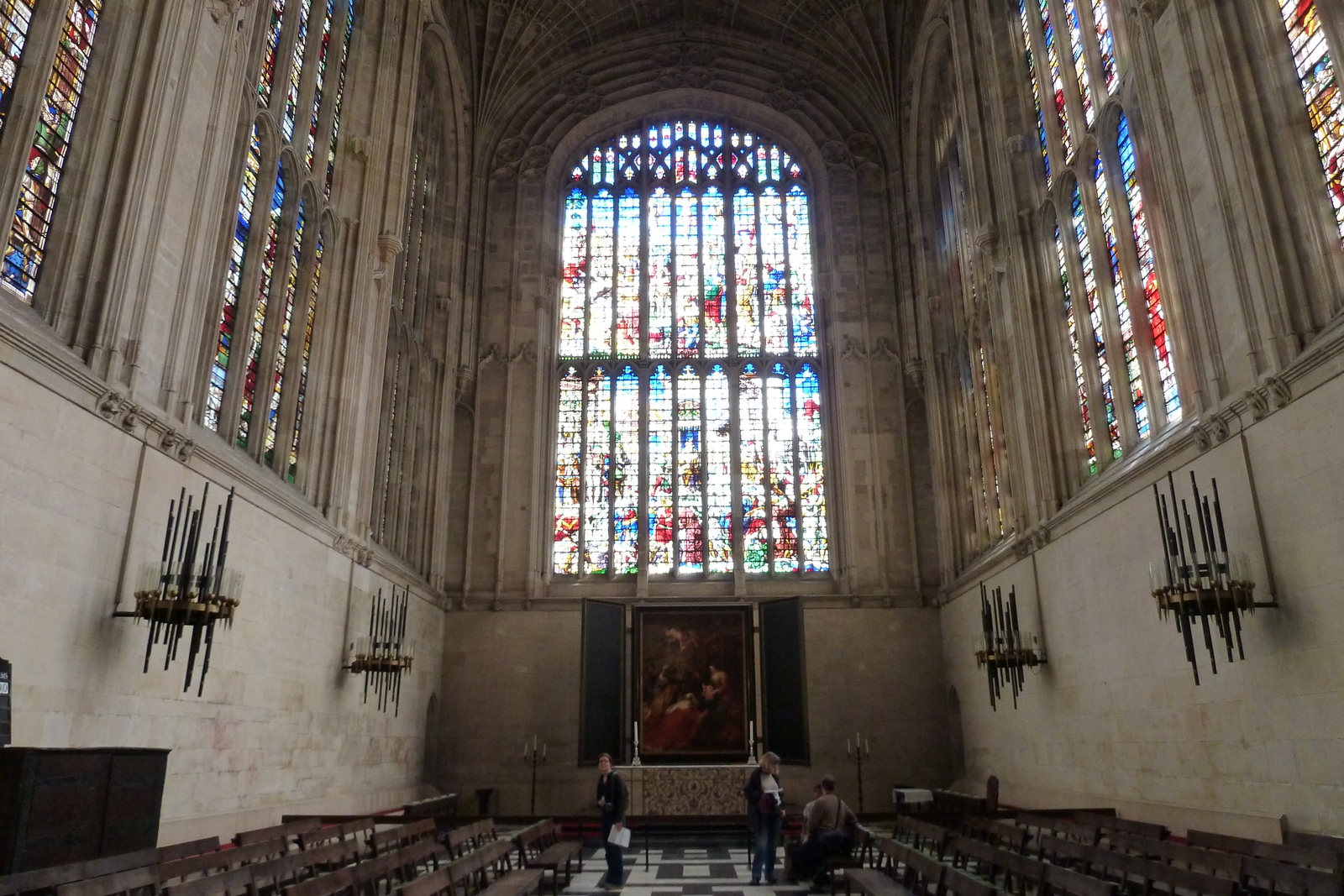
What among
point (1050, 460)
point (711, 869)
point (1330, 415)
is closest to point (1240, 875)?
point (1330, 415)

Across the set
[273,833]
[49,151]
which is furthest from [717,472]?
[49,151]

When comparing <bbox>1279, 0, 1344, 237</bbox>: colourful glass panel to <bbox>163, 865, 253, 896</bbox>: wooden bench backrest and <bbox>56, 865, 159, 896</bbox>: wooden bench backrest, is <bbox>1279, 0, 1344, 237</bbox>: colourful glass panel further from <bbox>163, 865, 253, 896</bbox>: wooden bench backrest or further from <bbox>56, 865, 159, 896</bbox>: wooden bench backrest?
<bbox>56, 865, 159, 896</bbox>: wooden bench backrest

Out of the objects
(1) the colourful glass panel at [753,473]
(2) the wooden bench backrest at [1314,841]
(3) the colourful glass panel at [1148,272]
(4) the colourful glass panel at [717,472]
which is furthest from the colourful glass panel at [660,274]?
(2) the wooden bench backrest at [1314,841]

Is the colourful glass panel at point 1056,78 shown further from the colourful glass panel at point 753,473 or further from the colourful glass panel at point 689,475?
the colourful glass panel at point 689,475

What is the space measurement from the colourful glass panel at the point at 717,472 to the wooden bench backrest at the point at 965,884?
Answer: 648 inches

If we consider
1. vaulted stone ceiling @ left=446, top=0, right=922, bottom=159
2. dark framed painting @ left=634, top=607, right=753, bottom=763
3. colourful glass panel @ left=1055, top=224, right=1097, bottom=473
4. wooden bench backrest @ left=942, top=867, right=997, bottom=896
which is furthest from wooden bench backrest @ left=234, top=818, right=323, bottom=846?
vaulted stone ceiling @ left=446, top=0, right=922, bottom=159

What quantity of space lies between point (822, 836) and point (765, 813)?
3.01 ft

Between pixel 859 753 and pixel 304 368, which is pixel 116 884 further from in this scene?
pixel 859 753

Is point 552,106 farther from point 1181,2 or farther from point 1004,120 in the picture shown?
point 1181,2

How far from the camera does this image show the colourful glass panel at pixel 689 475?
918 inches

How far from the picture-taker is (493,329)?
24391 millimetres

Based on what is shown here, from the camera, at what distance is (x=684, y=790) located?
1747 cm

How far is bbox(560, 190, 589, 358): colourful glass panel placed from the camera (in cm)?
2502

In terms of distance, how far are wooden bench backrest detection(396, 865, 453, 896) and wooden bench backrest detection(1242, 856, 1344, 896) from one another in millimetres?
5444
